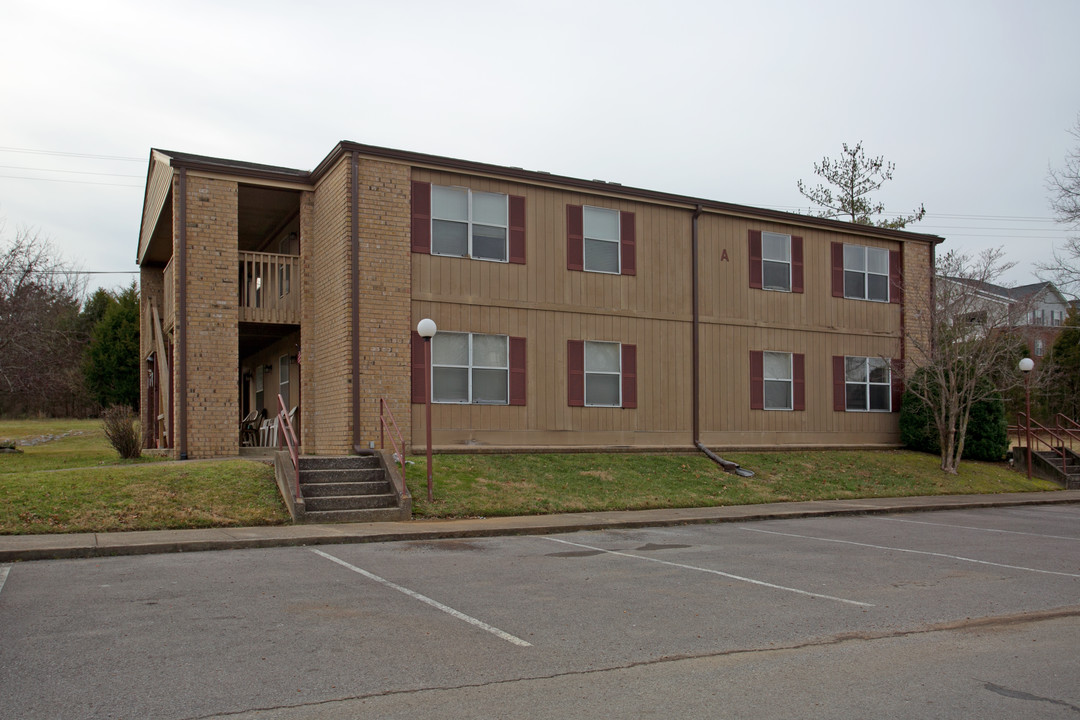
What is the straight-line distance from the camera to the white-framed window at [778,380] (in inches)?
861

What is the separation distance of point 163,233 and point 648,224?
11.4m

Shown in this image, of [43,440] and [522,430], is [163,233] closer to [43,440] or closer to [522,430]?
[522,430]

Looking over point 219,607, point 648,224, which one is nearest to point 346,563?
point 219,607

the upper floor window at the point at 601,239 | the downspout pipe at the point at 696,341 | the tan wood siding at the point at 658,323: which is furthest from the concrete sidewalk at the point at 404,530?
the upper floor window at the point at 601,239

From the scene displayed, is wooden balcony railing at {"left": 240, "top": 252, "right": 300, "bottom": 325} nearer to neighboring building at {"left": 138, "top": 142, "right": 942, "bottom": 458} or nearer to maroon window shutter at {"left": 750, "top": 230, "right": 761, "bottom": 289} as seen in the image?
neighboring building at {"left": 138, "top": 142, "right": 942, "bottom": 458}

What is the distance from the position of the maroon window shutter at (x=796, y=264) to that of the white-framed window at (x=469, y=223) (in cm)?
797

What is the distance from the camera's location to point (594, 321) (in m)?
19.5

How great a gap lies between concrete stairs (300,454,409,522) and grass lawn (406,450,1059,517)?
51 cm

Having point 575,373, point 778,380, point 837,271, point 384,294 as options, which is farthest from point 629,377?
point 837,271

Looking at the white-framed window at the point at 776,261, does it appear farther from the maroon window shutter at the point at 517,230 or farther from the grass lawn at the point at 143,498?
the grass lawn at the point at 143,498

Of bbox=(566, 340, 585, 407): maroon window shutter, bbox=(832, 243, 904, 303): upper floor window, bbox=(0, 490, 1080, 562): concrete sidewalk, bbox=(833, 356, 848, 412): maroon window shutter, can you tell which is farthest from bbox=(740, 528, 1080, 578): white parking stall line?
bbox=(832, 243, 904, 303): upper floor window

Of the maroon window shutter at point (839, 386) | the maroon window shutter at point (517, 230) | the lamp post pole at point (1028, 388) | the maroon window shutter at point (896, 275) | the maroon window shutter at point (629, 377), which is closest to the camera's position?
the maroon window shutter at point (517, 230)

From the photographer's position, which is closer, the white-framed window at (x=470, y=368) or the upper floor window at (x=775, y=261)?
the white-framed window at (x=470, y=368)

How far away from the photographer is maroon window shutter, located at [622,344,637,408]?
19703mm
